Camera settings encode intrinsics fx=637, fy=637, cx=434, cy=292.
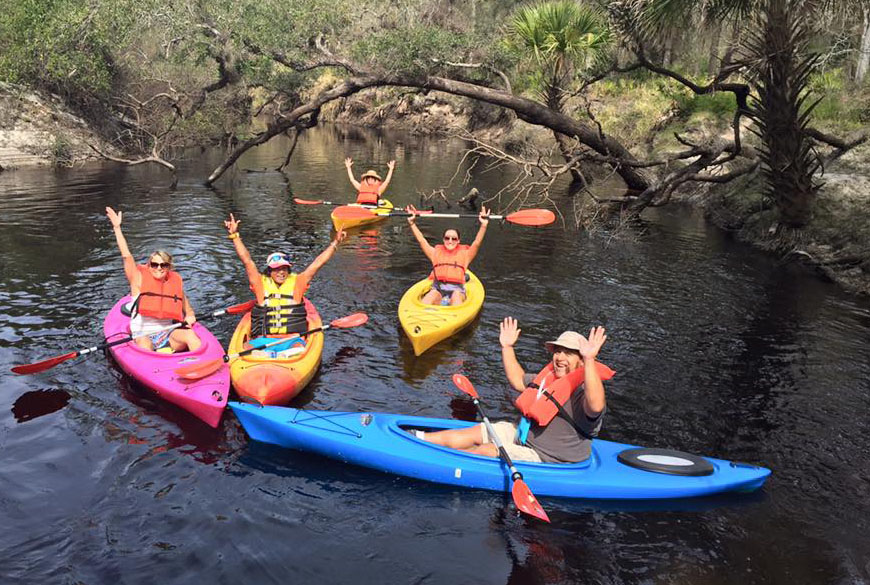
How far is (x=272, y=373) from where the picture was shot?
21.6 ft

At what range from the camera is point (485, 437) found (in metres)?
5.76

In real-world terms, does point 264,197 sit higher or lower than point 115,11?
lower

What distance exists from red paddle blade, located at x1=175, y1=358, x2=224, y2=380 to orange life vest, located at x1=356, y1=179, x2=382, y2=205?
359 inches

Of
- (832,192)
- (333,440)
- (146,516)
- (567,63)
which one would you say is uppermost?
(567,63)

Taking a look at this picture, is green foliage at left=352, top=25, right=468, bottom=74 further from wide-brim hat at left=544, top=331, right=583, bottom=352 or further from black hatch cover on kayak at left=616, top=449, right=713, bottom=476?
black hatch cover on kayak at left=616, top=449, right=713, bottom=476

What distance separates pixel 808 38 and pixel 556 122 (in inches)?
201

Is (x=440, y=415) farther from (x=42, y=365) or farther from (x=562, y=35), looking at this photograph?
(x=562, y=35)

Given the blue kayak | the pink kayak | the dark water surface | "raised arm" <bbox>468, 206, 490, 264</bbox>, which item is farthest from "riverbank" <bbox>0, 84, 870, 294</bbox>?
the blue kayak

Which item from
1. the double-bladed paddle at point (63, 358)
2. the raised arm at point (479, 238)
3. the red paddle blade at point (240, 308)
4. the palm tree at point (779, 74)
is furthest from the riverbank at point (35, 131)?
the palm tree at point (779, 74)

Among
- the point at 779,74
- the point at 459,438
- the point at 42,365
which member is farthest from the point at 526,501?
the point at 779,74

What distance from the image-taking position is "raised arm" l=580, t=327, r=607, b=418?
15.5 feet

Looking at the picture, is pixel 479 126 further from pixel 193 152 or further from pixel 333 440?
pixel 333 440

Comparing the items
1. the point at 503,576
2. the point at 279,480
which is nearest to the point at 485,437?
the point at 503,576

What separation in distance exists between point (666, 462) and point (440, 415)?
2.37m
